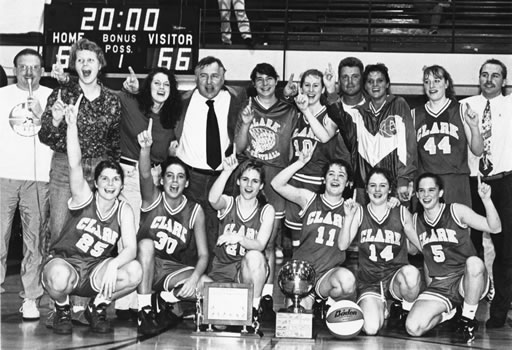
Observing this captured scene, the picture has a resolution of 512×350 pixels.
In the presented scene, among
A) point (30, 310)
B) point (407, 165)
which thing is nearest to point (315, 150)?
point (407, 165)

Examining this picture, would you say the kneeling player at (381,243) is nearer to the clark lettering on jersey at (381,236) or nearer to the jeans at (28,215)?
the clark lettering on jersey at (381,236)

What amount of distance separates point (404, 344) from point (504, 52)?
4.89 meters

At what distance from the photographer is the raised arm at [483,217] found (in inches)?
225

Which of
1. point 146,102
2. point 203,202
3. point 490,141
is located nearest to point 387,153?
point 490,141

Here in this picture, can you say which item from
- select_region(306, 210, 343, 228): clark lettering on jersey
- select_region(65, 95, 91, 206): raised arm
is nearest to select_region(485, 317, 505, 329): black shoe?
select_region(306, 210, 343, 228): clark lettering on jersey

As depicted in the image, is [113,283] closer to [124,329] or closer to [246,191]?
[124,329]

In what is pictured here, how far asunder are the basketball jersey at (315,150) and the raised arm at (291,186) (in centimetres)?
12

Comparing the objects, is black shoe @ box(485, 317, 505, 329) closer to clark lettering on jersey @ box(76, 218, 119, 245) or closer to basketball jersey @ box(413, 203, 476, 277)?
basketball jersey @ box(413, 203, 476, 277)

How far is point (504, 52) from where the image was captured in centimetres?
926

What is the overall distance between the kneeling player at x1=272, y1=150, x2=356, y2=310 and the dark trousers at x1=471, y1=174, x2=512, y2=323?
3.76ft

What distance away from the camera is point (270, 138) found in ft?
20.8

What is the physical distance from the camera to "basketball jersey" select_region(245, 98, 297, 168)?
249 inches

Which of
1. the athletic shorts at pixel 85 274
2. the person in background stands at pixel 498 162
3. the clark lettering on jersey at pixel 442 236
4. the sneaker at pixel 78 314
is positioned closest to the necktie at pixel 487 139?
the person in background stands at pixel 498 162

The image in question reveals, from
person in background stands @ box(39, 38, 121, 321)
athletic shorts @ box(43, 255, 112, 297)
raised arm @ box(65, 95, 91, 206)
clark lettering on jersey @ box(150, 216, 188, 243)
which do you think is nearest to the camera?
raised arm @ box(65, 95, 91, 206)
